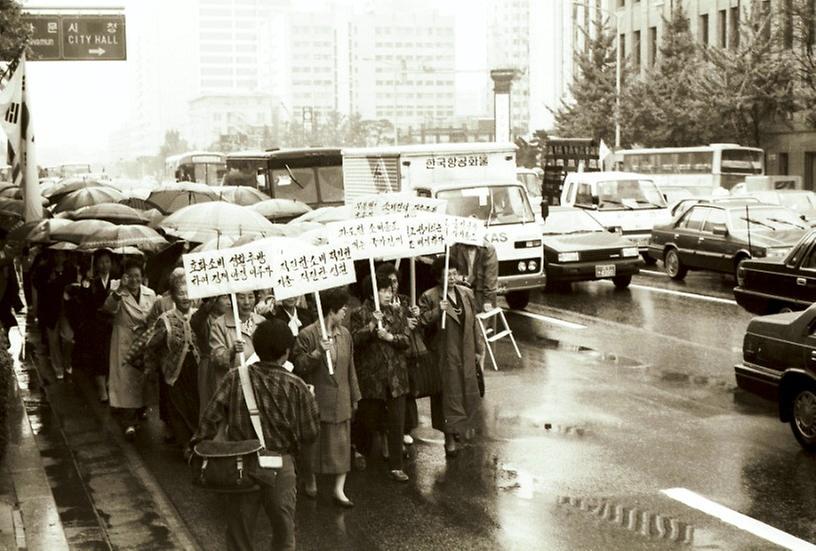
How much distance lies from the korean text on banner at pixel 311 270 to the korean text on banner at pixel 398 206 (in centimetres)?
272

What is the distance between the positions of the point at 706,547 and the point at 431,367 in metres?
3.11

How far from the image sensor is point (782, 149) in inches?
2119

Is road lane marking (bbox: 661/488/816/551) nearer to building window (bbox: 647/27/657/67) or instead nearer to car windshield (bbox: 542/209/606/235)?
car windshield (bbox: 542/209/606/235)

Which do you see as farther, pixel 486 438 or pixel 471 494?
pixel 486 438

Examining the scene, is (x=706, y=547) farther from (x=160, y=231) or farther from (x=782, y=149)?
(x=782, y=149)

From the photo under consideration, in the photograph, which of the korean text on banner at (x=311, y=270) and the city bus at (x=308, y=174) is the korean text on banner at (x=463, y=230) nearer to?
the korean text on banner at (x=311, y=270)

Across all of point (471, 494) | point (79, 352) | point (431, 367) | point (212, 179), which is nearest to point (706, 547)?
point (471, 494)

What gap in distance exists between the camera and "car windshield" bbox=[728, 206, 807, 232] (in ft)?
77.3

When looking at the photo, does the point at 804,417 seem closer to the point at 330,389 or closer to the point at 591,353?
the point at 330,389

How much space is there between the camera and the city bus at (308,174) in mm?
28922

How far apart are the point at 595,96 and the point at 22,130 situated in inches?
1826

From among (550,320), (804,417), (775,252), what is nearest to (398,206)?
(804,417)

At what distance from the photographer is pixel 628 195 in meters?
29.0

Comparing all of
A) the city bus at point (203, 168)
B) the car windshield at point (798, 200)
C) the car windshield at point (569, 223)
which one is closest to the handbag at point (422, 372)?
the car windshield at point (569, 223)
